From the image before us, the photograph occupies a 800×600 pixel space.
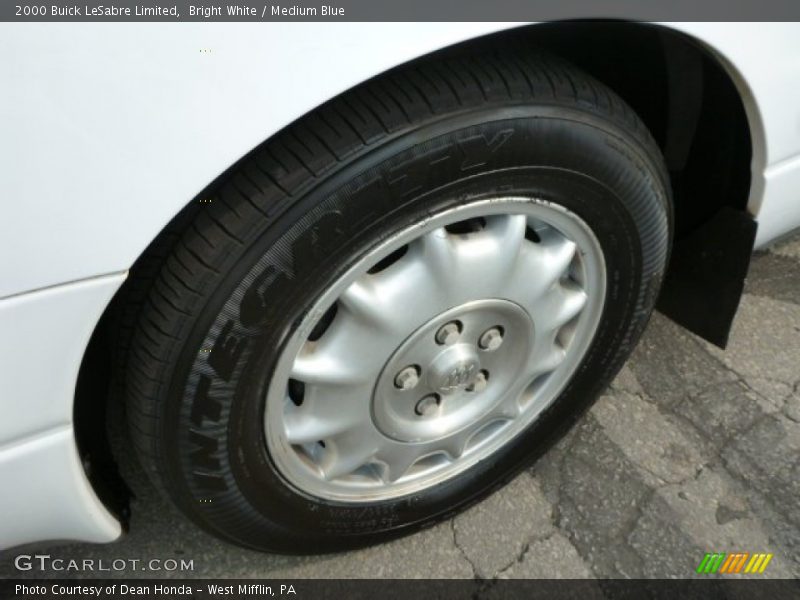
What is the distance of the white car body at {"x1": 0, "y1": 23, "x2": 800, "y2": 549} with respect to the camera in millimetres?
718

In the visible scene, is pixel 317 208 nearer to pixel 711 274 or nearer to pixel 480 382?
pixel 480 382

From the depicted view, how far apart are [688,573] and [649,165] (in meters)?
0.83

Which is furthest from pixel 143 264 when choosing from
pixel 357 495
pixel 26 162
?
pixel 357 495

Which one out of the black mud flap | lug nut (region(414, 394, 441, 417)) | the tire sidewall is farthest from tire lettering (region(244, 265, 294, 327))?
the black mud flap

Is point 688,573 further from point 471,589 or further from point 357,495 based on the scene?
point 357,495

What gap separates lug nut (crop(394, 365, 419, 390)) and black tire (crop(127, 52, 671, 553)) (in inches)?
9.4

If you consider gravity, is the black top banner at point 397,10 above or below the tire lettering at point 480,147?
above

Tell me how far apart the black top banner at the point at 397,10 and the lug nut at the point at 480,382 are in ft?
2.09

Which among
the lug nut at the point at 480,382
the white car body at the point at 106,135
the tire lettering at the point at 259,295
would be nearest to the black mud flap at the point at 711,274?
the lug nut at the point at 480,382

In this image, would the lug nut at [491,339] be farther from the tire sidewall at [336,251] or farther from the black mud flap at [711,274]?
the black mud flap at [711,274]

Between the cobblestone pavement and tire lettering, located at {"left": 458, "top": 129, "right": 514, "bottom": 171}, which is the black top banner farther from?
the cobblestone pavement

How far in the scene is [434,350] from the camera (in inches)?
48.0

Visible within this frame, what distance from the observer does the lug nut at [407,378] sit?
1213 mm

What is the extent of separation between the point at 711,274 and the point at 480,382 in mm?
621
